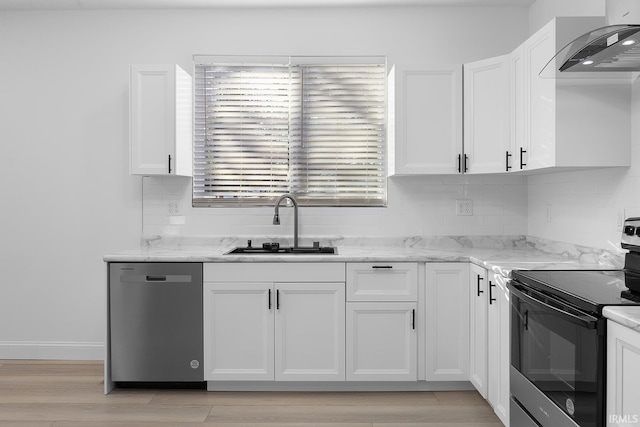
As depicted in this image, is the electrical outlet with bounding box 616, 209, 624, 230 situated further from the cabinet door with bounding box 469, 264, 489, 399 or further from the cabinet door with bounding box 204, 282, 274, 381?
the cabinet door with bounding box 204, 282, 274, 381

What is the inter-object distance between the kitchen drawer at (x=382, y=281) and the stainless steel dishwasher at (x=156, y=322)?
958 mm

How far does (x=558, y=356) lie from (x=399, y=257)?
135 cm

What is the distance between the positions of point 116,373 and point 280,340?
3.45ft

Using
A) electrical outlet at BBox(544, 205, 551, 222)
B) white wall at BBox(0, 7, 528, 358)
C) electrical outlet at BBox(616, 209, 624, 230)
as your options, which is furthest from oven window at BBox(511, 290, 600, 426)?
white wall at BBox(0, 7, 528, 358)

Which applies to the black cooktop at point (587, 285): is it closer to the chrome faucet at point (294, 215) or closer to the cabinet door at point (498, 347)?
the cabinet door at point (498, 347)

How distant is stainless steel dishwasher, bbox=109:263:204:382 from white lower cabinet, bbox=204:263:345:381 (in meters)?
0.08

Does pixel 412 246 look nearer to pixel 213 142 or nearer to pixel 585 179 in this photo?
pixel 585 179

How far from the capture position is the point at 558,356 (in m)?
2.00

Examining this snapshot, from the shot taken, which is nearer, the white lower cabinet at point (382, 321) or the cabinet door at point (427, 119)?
the white lower cabinet at point (382, 321)

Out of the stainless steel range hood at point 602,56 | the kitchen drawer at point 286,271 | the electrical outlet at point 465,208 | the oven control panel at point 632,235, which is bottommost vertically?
the kitchen drawer at point 286,271

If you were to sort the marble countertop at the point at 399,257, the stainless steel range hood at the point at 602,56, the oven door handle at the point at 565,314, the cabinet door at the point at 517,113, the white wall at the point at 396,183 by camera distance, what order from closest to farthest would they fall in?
the oven door handle at the point at 565,314 < the stainless steel range hood at the point at 602,56 < the marble countertop at the point at 399,257 < the cabinet door at the point at 517,113 < the white wall at the point at 396,183

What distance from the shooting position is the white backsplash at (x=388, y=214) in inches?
152

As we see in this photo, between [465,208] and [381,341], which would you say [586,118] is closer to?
[465,208]

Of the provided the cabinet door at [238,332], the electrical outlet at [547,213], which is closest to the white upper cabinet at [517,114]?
the electrical outlet at [547,213]
